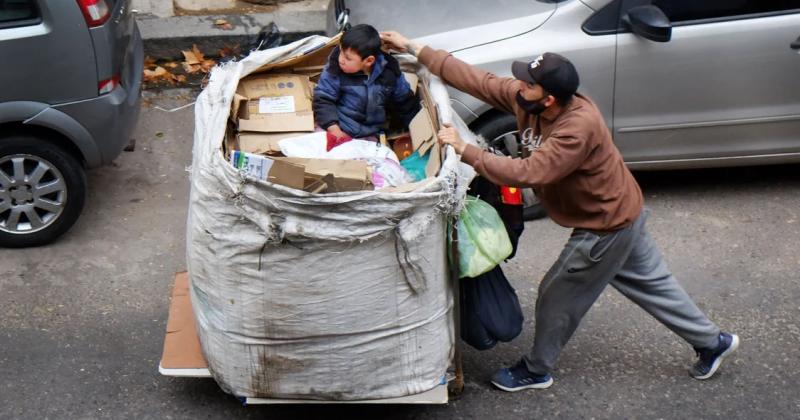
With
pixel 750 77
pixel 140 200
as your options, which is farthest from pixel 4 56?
pixel 750 77

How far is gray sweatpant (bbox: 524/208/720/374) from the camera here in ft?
12.5

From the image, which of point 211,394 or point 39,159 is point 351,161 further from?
point 39,159

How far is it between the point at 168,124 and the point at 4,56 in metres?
2.00

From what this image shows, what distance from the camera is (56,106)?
493cm

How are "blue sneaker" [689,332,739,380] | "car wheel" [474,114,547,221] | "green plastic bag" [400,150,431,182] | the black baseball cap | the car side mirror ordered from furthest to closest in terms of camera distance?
"car wheel" [474,114,547,221] < the car side mirror < "blue sneaker" [689,332,739,380] < "green plastic bag" [400,150,431,182] < the black baseball cap

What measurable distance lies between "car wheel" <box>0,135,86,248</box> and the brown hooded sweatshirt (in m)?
2.20

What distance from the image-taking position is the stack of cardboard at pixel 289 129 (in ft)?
11.1

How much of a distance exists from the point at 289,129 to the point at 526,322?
150 centimetres

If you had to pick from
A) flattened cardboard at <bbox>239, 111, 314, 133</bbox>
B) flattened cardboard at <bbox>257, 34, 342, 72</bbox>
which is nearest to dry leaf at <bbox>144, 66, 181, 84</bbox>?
flattened cardboard at <bbox>257, 34, 342, 72</bbox>

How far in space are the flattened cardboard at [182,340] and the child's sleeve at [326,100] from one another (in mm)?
978

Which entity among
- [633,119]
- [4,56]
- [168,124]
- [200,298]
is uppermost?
[4,56]

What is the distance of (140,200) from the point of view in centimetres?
579

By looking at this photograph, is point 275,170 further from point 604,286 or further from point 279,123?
point 604,286

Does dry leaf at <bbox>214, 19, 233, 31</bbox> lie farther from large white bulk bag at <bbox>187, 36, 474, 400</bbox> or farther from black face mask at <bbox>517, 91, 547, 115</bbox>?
black face mask at <bbox>517, 91, 547, 115</bbox>
